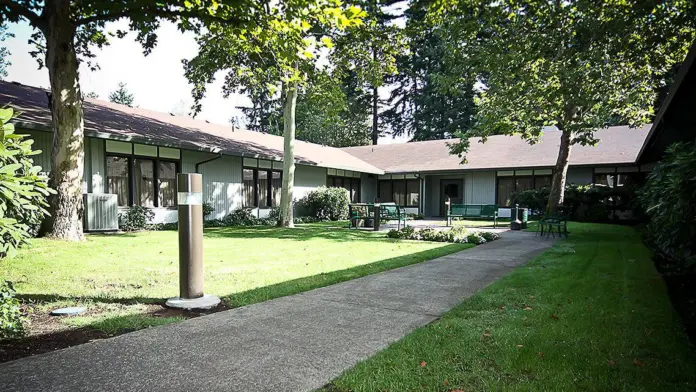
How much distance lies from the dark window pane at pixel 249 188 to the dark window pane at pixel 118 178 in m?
5.54

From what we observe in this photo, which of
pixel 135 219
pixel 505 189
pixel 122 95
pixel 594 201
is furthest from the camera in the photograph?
pixel 122 95

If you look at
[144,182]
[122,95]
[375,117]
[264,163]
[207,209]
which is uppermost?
[122,95]

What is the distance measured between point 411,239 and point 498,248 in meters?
2.99

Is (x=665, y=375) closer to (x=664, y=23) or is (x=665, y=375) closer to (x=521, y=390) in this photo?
(x=521, y=390)

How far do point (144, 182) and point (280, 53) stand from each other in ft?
28.6

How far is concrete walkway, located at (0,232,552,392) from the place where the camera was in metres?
2.74

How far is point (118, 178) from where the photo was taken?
46.9 ft

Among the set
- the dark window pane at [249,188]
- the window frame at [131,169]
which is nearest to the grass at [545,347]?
the window frame at [131,169]

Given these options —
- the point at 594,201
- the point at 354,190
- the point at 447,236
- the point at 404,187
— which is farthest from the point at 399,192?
the point at 447,236

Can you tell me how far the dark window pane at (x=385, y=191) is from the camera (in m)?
29.0

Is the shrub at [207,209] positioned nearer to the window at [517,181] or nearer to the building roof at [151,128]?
the building roof at [151,128]

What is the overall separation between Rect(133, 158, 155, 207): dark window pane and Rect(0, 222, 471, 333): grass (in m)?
3.34

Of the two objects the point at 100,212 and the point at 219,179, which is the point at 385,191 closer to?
the point at 219,179

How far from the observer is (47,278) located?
598 centimetres
